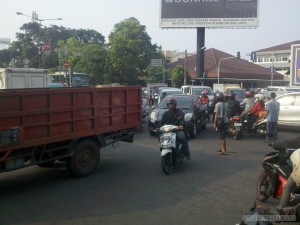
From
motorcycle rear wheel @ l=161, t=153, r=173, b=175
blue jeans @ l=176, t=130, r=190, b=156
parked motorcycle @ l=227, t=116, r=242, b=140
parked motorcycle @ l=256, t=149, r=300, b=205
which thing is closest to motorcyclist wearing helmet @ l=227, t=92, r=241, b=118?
parked motorcycle @ l=227, t=116, r=242, b=140

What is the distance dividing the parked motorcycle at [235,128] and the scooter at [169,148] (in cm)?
500

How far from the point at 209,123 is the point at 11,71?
905 cm

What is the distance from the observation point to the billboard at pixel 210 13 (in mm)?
47438

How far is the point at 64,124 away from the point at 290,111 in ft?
32.9

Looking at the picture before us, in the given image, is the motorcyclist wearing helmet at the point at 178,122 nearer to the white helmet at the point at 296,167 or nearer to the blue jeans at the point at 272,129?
the white helmet at the point at 296,167

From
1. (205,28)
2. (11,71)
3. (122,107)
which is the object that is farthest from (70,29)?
(122,107)

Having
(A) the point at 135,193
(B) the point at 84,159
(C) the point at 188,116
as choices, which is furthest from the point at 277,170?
(C) the point at 188,116

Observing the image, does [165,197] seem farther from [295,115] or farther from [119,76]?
[119,76]

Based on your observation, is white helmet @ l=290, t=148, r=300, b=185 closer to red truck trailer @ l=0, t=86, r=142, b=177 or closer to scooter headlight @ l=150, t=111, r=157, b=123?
red truck trailer @ l=0, t=86, r=142, b=177

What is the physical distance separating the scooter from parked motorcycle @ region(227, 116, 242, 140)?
500cm

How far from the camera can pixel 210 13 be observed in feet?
157

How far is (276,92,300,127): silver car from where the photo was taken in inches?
562

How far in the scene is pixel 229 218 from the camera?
5254mm

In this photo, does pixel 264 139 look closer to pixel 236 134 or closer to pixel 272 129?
pixel 236 134
